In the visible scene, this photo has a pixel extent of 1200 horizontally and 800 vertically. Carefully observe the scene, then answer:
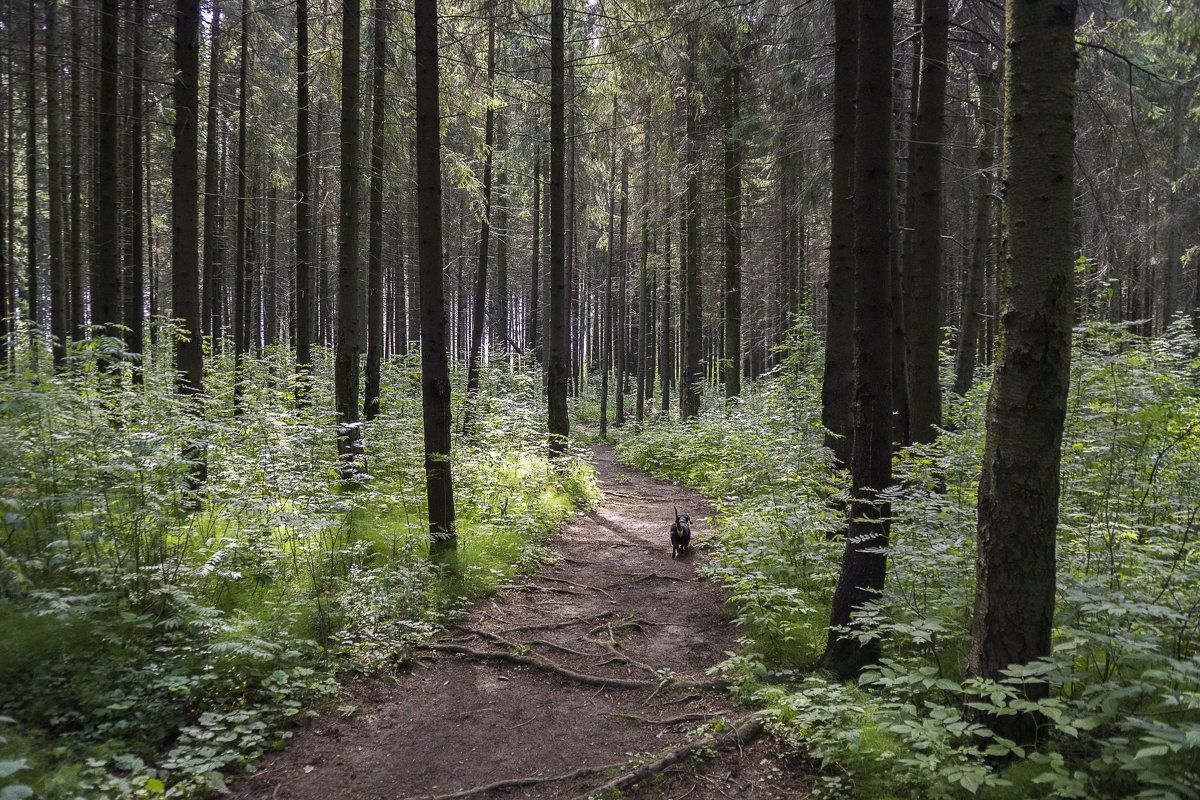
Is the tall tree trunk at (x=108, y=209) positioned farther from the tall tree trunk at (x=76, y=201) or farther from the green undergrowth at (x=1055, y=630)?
the green undergrowth at (x=1055, y=630)

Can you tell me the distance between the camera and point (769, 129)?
40.2 ft

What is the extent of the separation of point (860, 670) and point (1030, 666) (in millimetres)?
1848

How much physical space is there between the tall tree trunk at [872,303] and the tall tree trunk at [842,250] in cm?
233

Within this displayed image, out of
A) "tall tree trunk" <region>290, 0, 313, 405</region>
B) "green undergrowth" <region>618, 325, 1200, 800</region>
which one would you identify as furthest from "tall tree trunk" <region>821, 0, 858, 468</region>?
"tall tree trunk" <region>290, 0, 313, 405</region>

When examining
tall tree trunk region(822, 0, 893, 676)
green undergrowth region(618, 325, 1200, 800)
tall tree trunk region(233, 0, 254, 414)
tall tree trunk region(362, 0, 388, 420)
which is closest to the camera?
green undergrowth region(618, 325, 1200, 800)

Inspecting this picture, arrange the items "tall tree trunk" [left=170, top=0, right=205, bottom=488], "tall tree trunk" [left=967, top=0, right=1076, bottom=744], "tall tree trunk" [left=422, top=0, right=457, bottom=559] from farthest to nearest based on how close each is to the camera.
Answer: "tall tree trunk" [left=170, top=0, right=205, bottom=488]
"tall tree trunk" [left=422, top=0, right=457, bottom=559]
"tall tree trunk" [left=967, top=0, right=1076, bottom=744]

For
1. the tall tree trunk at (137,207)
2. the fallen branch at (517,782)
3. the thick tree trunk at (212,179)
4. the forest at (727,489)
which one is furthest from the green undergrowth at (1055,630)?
Answer: the thick tree trunk at (212,179)

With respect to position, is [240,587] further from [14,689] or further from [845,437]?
[845,437]

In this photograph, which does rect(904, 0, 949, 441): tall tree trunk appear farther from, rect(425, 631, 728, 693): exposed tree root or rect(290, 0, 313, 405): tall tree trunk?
rect(290, 0, 313, 405): tall tree trunk

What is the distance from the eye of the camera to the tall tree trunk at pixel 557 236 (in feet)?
37.9

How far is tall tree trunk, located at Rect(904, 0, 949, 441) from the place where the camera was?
732 cm

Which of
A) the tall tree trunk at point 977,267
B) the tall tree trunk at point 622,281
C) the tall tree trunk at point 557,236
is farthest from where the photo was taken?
the tall tree trunk at point 622,281

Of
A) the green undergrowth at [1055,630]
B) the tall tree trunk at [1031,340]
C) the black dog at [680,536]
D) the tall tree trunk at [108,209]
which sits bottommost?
the black dog at [680,536]

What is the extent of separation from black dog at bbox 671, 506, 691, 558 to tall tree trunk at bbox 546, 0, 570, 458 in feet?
12.4
